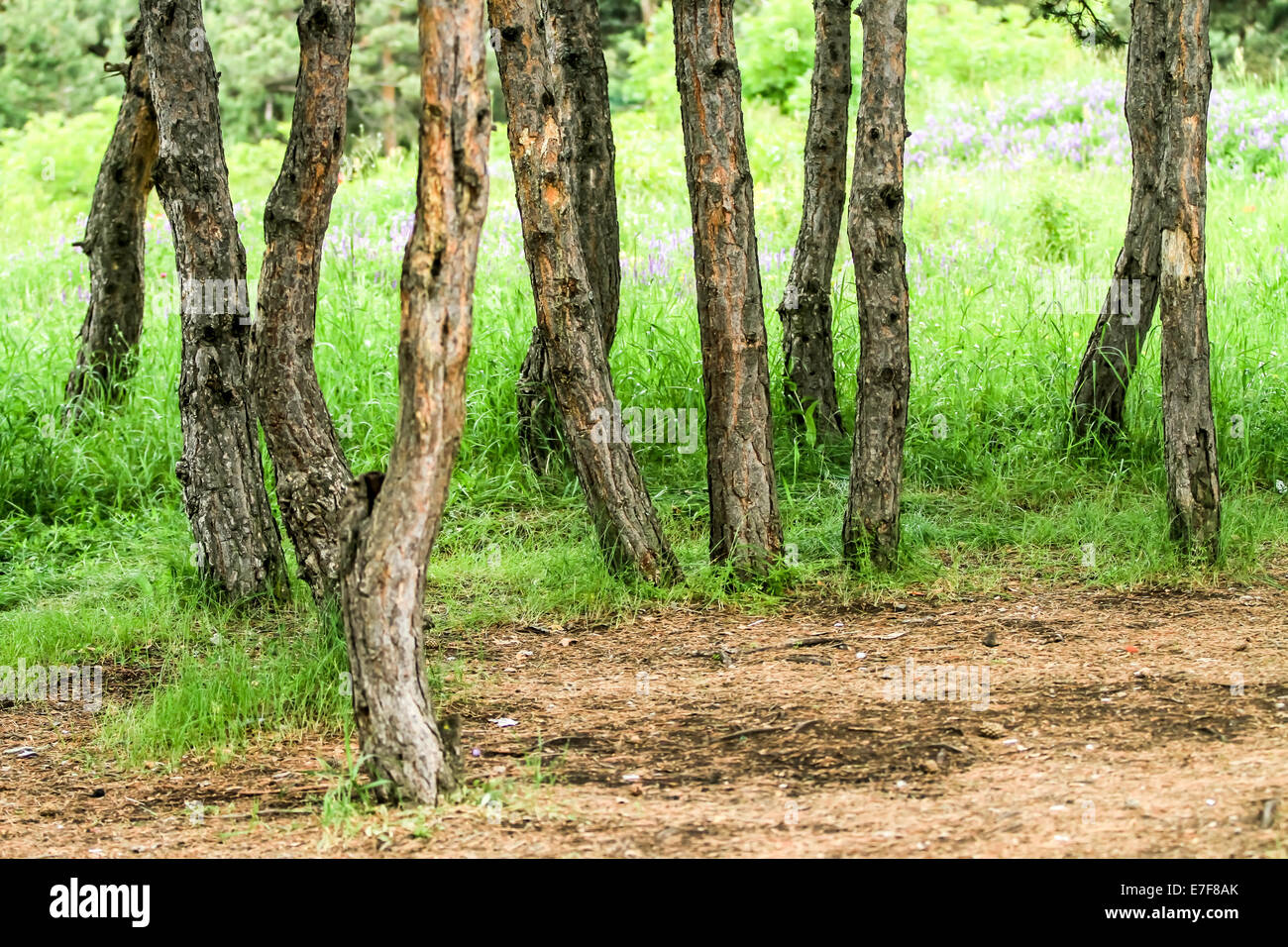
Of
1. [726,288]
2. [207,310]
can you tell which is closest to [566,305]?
[726,288]

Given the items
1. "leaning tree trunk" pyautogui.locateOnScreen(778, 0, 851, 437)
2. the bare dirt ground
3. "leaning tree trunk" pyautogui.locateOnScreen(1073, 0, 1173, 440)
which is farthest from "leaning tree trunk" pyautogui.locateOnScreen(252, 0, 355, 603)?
"leaning tree trunk" pyautogui.locateOnScreen(1073, 0, 1173, 440)

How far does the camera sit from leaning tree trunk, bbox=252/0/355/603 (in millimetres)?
5629

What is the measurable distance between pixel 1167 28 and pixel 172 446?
6140 mm

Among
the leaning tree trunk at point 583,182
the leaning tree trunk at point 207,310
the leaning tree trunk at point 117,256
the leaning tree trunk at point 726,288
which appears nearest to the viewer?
the leaning tree trunk at point 207,310

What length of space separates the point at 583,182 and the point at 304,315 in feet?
7.51

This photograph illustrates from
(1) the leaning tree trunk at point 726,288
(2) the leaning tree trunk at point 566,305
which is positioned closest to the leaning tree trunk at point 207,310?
(2) the leaning tree trunk at point 566,305

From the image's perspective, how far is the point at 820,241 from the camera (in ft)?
26.1

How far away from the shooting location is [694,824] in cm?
397

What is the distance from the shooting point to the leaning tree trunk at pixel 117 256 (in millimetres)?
8383

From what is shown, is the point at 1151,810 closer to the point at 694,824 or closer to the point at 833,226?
the point at 694,824

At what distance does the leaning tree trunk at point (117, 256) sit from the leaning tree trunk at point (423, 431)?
509 centimetres

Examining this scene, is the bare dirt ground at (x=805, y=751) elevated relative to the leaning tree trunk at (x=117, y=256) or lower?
lower

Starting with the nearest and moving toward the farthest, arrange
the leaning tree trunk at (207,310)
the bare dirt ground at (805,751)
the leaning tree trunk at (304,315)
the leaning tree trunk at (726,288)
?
the bare dirt ground at (805,751), the leaning tree trunk at (304,315), the leaning tree trunk at (207,310), the leaning tree trunk at (726,288)

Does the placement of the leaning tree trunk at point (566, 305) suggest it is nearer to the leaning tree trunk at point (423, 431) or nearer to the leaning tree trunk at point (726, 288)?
the leaning tree trunk at point (726, 288)
